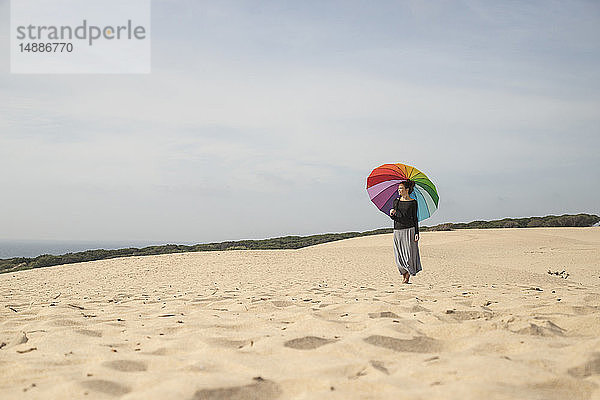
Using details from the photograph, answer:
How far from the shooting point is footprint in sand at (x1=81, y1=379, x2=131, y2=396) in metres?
2.65

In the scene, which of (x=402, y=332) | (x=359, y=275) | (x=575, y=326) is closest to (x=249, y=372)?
(x=402, y=332)

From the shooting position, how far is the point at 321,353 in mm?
3266

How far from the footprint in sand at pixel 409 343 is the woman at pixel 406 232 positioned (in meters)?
6.19

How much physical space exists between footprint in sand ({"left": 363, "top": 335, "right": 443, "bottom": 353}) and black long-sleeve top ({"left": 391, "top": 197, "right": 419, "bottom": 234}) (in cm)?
645

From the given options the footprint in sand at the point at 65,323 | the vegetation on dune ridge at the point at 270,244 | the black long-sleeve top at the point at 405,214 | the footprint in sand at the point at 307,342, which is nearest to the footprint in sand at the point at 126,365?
the footprint in sand at the point at 307,342

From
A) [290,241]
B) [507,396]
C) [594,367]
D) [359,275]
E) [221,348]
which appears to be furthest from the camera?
[290,241]

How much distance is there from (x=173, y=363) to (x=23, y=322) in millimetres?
2543

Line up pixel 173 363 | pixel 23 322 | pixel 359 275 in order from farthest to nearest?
1. pixel 359 275
2. pixel 23 322
3. pixel 173 363

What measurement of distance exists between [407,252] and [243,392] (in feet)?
24.8

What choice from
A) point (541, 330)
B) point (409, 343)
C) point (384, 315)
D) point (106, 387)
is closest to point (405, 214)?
point (384, 315)

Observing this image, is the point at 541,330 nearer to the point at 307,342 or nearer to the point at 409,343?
the point at 409,343

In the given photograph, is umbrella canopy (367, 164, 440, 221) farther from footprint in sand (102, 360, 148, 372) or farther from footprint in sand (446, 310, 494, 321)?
footprint in sand (102, 360, 148, 372)

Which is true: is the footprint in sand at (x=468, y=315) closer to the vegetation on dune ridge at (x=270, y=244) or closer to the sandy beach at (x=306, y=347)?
the sandy beach at (x=306, y=347)

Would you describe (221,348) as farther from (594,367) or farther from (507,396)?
(594,367)
